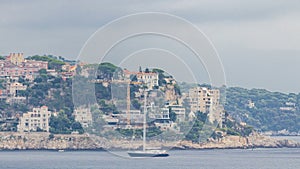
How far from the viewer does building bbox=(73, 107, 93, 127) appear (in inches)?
5773

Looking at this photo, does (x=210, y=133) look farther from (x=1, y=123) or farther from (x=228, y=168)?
(x=228, y=168)

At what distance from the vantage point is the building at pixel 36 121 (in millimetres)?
151125

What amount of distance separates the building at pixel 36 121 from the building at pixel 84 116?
381cm

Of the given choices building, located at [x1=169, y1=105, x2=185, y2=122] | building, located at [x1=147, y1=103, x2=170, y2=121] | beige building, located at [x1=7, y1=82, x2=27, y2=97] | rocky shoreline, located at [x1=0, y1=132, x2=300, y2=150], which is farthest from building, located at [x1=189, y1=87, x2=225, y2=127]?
beige building, located at [x1=7, y1=82, x2=27, y2=97]

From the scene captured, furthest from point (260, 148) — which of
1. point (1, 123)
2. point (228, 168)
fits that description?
point (228, 168)

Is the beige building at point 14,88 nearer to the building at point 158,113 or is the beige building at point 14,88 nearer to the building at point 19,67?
the building at point 19,67

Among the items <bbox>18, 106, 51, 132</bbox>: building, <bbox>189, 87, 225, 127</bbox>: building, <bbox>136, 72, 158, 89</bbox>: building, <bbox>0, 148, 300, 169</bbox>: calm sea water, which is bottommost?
<bbox>0, 148, 300, 169</bbox>: calm sea water

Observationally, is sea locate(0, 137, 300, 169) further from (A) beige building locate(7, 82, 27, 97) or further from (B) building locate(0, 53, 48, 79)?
(B) building locate(0, 53, 48, 79)

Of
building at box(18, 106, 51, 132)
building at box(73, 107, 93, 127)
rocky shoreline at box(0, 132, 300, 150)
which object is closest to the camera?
rocky shoreline at box(0, 132, 300, 150)

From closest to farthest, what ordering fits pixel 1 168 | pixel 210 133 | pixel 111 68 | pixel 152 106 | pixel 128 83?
pixel 1 168 < pixel 152 106 < pixel 128 83 < pixel 210 133 < pixel 111 68

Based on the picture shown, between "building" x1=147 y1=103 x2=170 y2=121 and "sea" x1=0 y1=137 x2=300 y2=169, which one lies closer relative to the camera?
"sea" x1=0 y1=137 x2=300 y2=169

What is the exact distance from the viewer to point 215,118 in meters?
158

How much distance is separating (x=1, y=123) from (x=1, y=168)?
6260 centimetres

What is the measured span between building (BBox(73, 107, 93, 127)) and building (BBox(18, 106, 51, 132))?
12.5ft
